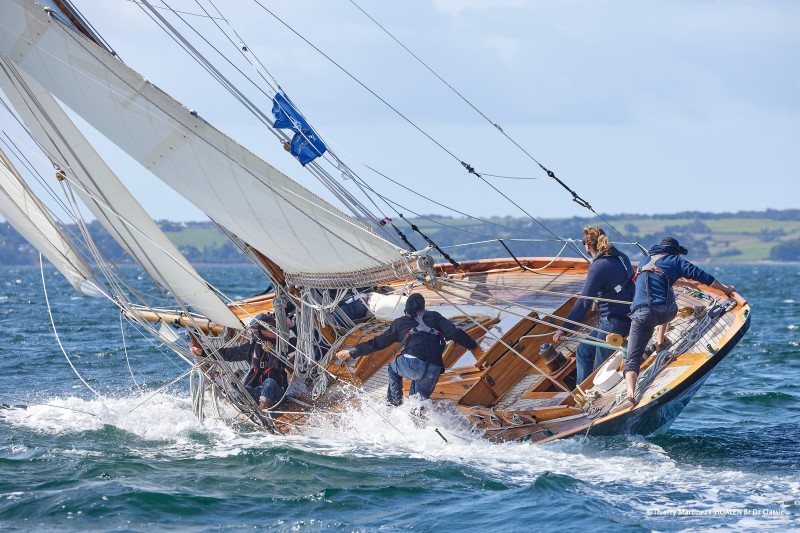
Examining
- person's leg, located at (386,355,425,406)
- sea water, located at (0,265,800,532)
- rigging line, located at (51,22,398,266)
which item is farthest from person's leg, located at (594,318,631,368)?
rigging line, located at (51,22,398,266)

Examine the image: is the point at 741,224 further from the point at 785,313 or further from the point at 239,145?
the point at 239,145

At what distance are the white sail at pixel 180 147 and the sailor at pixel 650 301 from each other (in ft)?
7.68

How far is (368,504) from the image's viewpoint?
929 cm

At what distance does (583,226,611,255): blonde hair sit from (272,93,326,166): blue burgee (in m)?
2.88

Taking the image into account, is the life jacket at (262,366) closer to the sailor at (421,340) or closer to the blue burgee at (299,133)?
the sailor at (421,340)

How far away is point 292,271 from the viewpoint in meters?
12.3

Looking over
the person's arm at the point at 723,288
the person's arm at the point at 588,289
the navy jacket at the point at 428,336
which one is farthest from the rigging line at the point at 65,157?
the person's arm at the point at 723,288

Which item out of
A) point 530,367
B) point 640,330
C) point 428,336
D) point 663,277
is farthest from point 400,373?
A: point 663,277

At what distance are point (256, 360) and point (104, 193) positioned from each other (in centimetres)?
258

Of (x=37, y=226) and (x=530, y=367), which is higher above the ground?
(x=37, y=226)

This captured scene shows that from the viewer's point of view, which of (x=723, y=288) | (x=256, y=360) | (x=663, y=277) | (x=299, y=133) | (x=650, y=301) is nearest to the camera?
(x=650, y=301)

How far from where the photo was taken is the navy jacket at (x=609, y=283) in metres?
11.7

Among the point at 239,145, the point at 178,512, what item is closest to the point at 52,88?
the point at 239,145

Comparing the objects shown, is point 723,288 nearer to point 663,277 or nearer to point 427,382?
point 663,277
